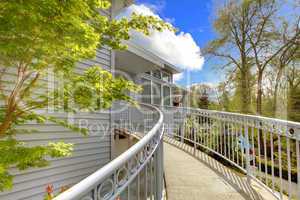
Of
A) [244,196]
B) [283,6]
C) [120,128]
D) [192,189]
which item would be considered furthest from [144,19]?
[283,6]

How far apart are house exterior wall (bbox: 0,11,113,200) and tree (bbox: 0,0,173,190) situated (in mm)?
779

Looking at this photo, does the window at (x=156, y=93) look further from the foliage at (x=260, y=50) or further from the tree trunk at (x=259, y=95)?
the tree trunk at (x=259, y=95)

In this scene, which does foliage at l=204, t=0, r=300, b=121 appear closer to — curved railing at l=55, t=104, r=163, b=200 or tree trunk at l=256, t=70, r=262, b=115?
tree trunk at l=256, t=70, r=262, b=115

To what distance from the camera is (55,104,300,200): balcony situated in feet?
4.03

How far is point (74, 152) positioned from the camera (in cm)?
500

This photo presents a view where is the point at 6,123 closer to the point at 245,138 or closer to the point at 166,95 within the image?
the point at 245,138

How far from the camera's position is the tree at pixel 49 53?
7.52ft

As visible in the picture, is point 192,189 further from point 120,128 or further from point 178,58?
point 178,58

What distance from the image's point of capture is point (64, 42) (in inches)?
98.6

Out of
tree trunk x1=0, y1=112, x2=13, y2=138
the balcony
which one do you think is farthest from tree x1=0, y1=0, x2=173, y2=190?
the balcony

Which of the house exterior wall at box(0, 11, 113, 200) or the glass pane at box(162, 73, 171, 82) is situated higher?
the glass pane at box(162, 73, 171, 82)

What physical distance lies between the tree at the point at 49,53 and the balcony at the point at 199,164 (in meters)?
1.26

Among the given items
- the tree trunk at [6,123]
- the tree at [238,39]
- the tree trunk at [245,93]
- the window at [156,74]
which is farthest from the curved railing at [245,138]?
the tree at [238,39]

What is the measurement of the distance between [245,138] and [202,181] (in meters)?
0.96
